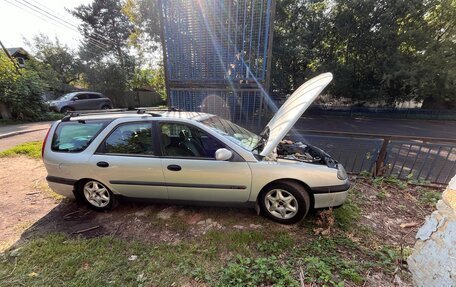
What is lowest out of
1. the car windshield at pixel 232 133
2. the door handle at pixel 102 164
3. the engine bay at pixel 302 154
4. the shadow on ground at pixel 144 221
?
the shadow on ground at pixel 144 221

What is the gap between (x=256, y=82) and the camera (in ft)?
17.6

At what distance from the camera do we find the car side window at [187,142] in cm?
269

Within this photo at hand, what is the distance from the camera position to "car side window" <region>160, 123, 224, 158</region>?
2693mm

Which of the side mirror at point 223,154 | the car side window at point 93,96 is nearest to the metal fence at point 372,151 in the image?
the side mirror at point 223,154

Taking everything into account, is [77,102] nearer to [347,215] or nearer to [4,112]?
[4,112]

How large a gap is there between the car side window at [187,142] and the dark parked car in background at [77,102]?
40.5ft

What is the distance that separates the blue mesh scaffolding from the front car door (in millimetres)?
3063

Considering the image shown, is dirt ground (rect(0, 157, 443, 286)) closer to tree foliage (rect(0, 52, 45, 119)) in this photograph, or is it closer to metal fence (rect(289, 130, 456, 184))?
metal fence (rect(289, 130, 456, 184))

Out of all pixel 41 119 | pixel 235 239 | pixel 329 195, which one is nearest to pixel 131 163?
pixel 235 239

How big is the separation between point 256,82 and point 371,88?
15188 millimetres

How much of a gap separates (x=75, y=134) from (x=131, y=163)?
102 cm

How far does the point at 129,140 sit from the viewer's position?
2.82 m

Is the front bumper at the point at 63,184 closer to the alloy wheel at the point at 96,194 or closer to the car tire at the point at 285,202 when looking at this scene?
the alloy wheel at the point at 96,194

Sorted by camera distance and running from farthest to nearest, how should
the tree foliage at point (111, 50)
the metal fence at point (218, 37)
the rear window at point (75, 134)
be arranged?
the tree foliage at point (111, 50) < the metal fence at point (218, 37) < the rear window at point (75, 134)
